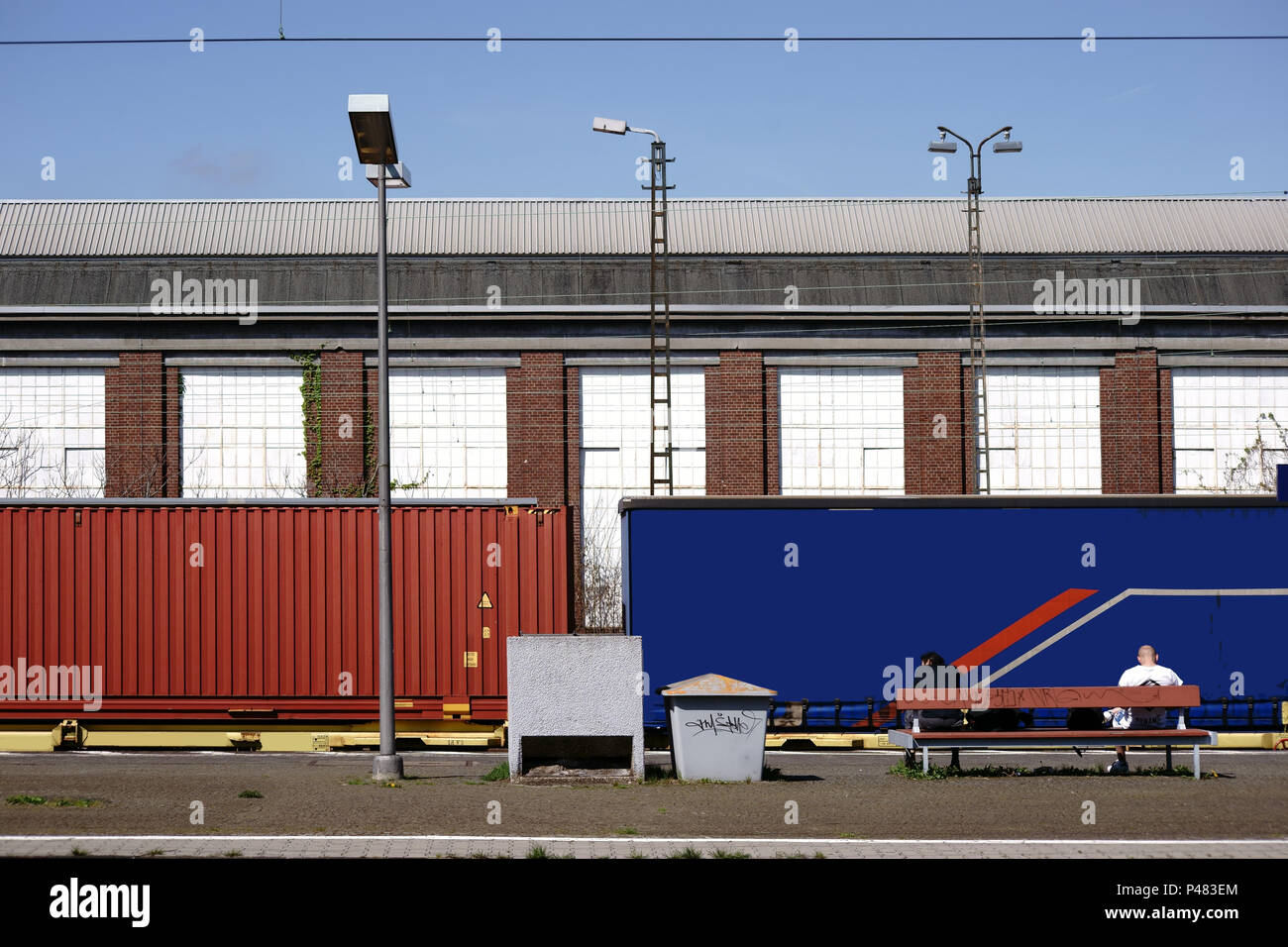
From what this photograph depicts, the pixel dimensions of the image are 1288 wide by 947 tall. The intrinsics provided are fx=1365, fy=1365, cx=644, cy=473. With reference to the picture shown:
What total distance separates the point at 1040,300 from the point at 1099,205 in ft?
23.4

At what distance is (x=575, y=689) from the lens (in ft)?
46.6

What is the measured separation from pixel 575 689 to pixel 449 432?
73.0 ft

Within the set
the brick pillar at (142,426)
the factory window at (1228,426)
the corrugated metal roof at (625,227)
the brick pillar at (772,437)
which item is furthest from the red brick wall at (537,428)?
the factory window at (1228,426)

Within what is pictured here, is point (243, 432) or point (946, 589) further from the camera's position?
point (243, 432)

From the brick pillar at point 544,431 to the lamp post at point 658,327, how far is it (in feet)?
6.83

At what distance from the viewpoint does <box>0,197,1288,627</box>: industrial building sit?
35.8m

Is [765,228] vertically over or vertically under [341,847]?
over

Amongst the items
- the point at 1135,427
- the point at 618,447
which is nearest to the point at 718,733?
the point at 618,447

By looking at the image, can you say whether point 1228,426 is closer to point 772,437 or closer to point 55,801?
point 772,437

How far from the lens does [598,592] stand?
116ft

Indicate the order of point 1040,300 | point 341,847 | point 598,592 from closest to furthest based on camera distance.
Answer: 1. point 341,847
2. point 598,592
3. point 1040,300

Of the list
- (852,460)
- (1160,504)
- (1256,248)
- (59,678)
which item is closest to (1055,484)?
(852,460)

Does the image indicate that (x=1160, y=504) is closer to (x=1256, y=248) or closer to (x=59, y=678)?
(x=59, y=678)

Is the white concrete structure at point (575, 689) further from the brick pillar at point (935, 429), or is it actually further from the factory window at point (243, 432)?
the brick pillar at point (935, 429)
